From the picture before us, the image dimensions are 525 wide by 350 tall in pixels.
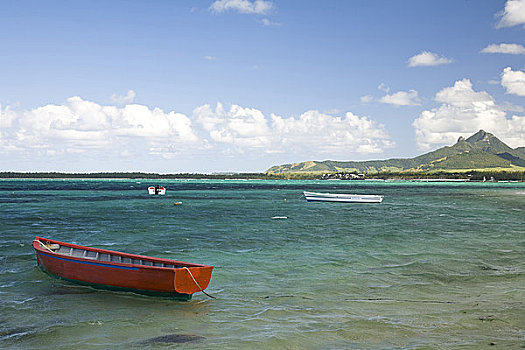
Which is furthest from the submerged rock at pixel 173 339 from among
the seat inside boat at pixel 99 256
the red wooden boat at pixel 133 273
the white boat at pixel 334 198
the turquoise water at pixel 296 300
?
the white boat at pixel 334 198

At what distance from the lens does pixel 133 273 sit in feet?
64.1

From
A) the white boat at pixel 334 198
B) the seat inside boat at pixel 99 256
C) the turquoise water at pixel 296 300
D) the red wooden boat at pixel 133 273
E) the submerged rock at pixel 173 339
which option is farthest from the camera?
the white boat at pixel 334 198

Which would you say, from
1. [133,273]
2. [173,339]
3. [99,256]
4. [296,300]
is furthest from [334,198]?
[173,339]

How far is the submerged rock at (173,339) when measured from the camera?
1485cm

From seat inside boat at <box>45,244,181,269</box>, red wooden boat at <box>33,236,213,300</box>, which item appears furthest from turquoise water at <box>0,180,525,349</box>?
seat inside boat at <box>45,244,181,269</box>

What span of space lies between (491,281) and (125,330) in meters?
18.5

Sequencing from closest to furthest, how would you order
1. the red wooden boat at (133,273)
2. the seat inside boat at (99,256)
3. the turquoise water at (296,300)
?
the turquoise water at (296,300) < the red wooden boat at (133,273) < the seat inside boat at (99,256)

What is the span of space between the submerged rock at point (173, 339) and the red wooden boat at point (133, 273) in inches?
139

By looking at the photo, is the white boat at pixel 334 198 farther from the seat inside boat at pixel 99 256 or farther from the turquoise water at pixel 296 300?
the seat inside boat at pixel 99 256

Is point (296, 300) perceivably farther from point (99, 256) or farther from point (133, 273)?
A: point (99, 256)

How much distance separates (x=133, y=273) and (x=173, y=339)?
17.6 ft

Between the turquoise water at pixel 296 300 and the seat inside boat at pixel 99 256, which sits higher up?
the seat inside boat at pixel 99 256

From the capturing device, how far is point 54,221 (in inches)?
2148

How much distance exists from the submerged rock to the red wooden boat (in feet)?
11.6
